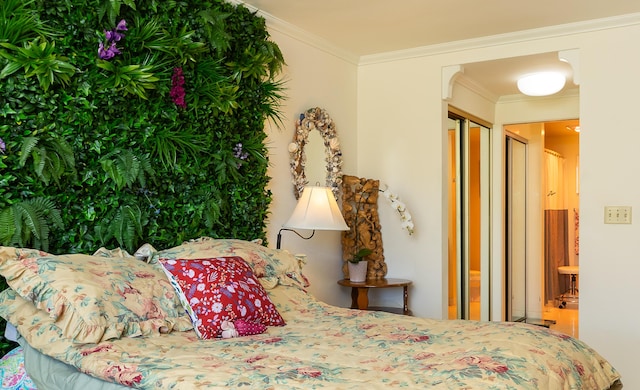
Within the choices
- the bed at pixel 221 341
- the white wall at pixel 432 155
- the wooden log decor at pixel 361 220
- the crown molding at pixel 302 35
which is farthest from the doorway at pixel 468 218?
the bed at pixel 221 341

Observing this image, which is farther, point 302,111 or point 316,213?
point 302,111

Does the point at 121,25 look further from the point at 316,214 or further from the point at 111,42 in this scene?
the point at 316,214

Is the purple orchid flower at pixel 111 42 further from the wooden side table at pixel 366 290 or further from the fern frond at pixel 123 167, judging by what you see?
the wooden side table at pixel 366 290

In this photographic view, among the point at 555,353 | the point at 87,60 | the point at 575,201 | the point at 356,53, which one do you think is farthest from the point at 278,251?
the point at 575,201

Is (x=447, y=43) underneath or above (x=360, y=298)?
above

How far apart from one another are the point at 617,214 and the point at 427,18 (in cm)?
169

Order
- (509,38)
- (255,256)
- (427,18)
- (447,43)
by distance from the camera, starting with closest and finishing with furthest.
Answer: (255,256) → (427,18) → (509,38) → (447,43)

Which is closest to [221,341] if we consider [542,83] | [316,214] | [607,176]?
[316,214]

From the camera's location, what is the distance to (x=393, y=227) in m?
4.66

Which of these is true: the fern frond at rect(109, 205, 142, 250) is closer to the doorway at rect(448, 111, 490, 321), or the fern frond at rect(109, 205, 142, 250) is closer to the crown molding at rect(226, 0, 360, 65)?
the crown molding at rect(226, 0, 360, 65)

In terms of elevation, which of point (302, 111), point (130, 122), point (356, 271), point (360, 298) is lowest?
point (360, 298)

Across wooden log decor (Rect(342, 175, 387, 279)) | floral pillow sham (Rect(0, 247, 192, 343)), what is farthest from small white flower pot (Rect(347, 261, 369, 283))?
floral pillow sham (Rect(0, 247, 192, 343))

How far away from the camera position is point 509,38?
418cm

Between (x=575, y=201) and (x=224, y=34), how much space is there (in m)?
6.41
